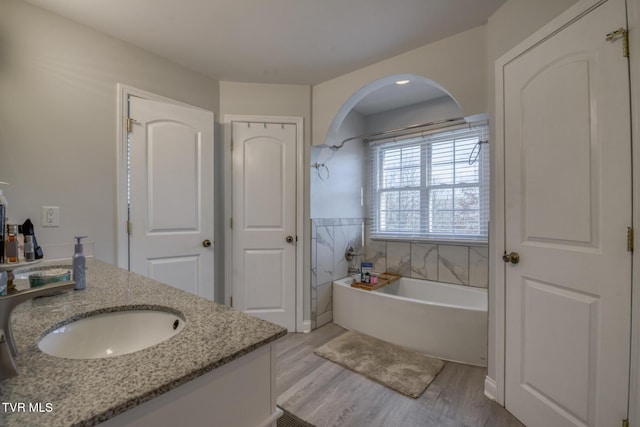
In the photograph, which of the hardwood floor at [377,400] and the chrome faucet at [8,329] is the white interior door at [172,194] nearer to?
the hardwood floor at [377,400]

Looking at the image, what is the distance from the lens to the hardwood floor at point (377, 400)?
1585mm

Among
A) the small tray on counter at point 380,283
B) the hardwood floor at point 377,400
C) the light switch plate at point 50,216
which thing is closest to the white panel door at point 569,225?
the hardwood floor at point 377,400

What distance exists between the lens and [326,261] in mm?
2992

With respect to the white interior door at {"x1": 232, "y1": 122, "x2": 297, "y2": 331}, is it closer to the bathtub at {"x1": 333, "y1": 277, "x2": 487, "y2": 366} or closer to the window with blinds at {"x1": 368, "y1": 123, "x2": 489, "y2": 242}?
the bathtub at {"x1": 333, "y1": 277, "x2": 487, "y2": 366}

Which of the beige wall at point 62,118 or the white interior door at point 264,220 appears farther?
the white interior door at point 264,220

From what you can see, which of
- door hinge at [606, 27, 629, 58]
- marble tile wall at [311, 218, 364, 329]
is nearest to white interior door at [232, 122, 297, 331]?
marble tile wall at [311, 218, 364, 329]

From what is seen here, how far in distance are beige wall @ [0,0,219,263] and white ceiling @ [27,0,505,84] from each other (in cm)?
14

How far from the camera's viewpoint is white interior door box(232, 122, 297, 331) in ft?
8.79

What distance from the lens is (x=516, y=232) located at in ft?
5.21

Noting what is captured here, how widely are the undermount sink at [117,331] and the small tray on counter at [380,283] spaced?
85.5 inches

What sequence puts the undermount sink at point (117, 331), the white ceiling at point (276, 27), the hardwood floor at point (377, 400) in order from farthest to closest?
the white ceiling at point (276, 27) < the hardwood floor at point (377, 400) < the undermount sink at point (117, 331)

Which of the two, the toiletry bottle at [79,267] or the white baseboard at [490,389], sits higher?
the toiletry bottle at [79,267]

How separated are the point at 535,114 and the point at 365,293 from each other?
1.91 meters

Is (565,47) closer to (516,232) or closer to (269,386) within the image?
(516,232)
